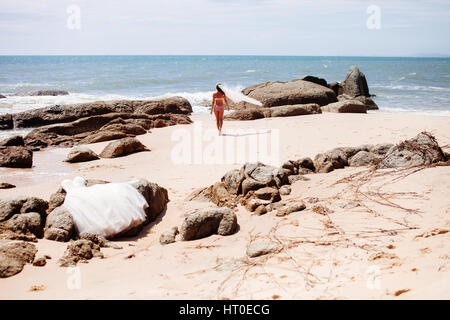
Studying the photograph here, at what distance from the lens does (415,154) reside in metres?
6.21

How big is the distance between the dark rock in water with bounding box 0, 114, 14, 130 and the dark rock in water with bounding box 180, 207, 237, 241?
13392mm

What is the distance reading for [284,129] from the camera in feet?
40.9

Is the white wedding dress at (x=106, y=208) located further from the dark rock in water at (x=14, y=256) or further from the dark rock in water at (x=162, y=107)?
the dark rock in water at (x=162, y=107)

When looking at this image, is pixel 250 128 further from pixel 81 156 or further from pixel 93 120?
pixel 93 120

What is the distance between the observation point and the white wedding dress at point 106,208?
5.16m

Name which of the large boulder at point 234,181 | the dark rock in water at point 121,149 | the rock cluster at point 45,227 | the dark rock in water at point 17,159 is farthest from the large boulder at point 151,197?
the dark rock in water at point 17,159

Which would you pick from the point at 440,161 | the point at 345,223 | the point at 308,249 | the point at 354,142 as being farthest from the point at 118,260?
the point at 354,142

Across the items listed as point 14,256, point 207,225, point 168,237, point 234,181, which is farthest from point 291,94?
point 14,256

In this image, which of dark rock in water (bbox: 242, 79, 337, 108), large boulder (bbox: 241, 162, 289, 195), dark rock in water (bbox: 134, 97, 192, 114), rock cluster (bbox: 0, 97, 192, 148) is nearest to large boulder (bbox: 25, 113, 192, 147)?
rock cluster (bbox: 0, 97, 192, 148)

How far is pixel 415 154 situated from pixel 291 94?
43.5ft

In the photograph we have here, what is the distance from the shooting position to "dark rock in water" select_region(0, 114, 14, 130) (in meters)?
15.3

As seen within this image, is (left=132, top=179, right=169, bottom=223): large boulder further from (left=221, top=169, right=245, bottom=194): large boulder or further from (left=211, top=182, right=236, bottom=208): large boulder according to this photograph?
(left=221, top=169, right=245, bottom=194): large boulder

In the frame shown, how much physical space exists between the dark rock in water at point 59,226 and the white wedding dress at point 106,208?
76 millimetres
